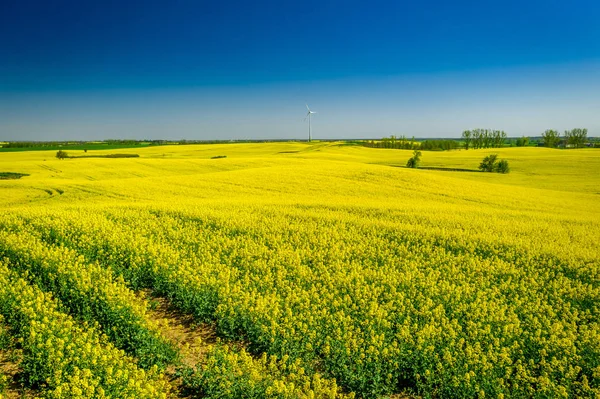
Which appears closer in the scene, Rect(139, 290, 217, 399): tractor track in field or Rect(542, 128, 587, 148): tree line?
Rect(139, 290, 217, 399): tractor track in field

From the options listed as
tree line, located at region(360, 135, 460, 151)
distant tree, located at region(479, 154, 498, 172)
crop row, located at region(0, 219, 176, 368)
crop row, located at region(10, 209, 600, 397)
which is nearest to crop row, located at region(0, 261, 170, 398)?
crop row, located at region(0, 219, 176, 368)

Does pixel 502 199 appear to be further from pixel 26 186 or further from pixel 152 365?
pixel 26 186

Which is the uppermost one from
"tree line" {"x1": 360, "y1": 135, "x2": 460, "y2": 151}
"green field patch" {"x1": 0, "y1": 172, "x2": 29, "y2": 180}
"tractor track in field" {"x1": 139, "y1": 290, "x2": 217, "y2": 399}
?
"tree line" {"x1": 360, "y1": 135, "x2": 460, "y2": 151}

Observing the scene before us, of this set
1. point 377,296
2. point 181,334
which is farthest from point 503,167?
point 181,334

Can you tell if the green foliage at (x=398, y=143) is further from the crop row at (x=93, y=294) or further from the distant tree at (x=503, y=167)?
the crop row at (x=93, y=294)

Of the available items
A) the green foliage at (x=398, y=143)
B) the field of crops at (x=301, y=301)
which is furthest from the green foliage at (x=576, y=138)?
the field of crops at (x=301, y=301)

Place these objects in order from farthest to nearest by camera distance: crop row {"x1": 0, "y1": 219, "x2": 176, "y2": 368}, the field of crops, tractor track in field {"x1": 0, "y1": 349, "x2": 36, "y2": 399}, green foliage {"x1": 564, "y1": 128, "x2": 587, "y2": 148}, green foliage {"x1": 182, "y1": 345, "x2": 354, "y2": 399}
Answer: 1. green foliage {"x1": 564, "y1": 128, "x2": 587, "y2": 148}
2. crop row {"x1": 0, "y1": 219, "x2": 176, "y2": 368}
3. the field of crops
4. tractor track in field {"x1": 0, "y1": 349, "x2": 36, "y2": 399}
5. green foliage {"x1": 182, "y1": 345, "x2": 354, "y2": 399}

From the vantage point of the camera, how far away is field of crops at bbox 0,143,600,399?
6285 mm

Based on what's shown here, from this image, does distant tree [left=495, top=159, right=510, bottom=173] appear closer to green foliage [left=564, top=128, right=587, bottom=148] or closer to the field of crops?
the field of crops

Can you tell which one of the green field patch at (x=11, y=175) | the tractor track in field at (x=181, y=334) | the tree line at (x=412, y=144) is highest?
the tree line at (x=412, y=144)

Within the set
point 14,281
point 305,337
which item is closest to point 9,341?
point 14,281

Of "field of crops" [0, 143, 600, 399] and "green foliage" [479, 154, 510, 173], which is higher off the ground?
"green foliage" [479, 154, 510, 173]

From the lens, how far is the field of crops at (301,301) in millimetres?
6285

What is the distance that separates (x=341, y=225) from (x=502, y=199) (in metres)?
15.9
